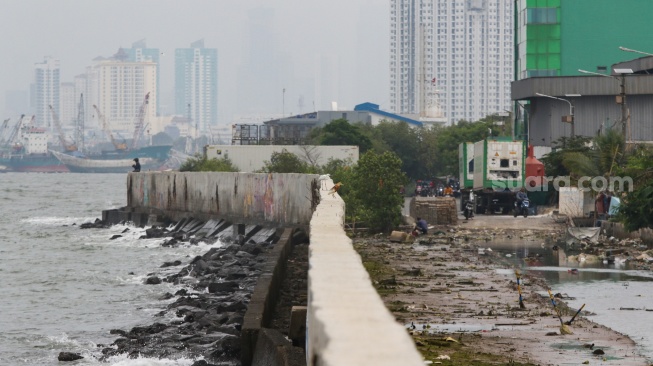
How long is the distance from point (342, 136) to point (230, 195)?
140 feet

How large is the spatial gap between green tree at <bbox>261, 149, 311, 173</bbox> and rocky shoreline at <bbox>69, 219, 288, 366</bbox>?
2488 cm

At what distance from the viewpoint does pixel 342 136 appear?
324 feet

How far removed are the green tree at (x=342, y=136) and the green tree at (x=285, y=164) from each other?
16.4m

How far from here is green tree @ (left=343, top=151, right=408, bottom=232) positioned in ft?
152

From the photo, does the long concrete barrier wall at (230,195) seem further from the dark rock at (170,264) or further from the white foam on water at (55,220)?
the dark rock at (170,264)

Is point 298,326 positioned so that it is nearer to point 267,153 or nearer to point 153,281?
point 153,281

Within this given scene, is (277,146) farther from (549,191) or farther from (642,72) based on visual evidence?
(549,191)

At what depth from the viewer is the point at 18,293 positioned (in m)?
37.4

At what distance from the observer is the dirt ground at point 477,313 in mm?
16750

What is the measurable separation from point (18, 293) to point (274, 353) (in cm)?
2412

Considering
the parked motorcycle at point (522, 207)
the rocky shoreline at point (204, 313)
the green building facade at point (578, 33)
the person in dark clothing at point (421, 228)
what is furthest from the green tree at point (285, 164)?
the rocky shoreline at point (204, 313)

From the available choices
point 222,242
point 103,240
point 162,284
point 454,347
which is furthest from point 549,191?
point 454,347

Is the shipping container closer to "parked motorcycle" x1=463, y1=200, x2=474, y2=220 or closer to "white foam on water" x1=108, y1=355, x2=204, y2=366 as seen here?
"parked motorcycle" x1=463, y1=200, x2=474, y2=220

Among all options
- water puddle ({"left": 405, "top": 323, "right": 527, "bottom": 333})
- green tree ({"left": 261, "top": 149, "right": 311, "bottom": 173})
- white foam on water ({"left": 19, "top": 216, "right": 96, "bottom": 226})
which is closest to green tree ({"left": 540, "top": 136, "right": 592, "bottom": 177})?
green tree ({"left": 261, "top": 149, "right": 311, "bottom": 173})
